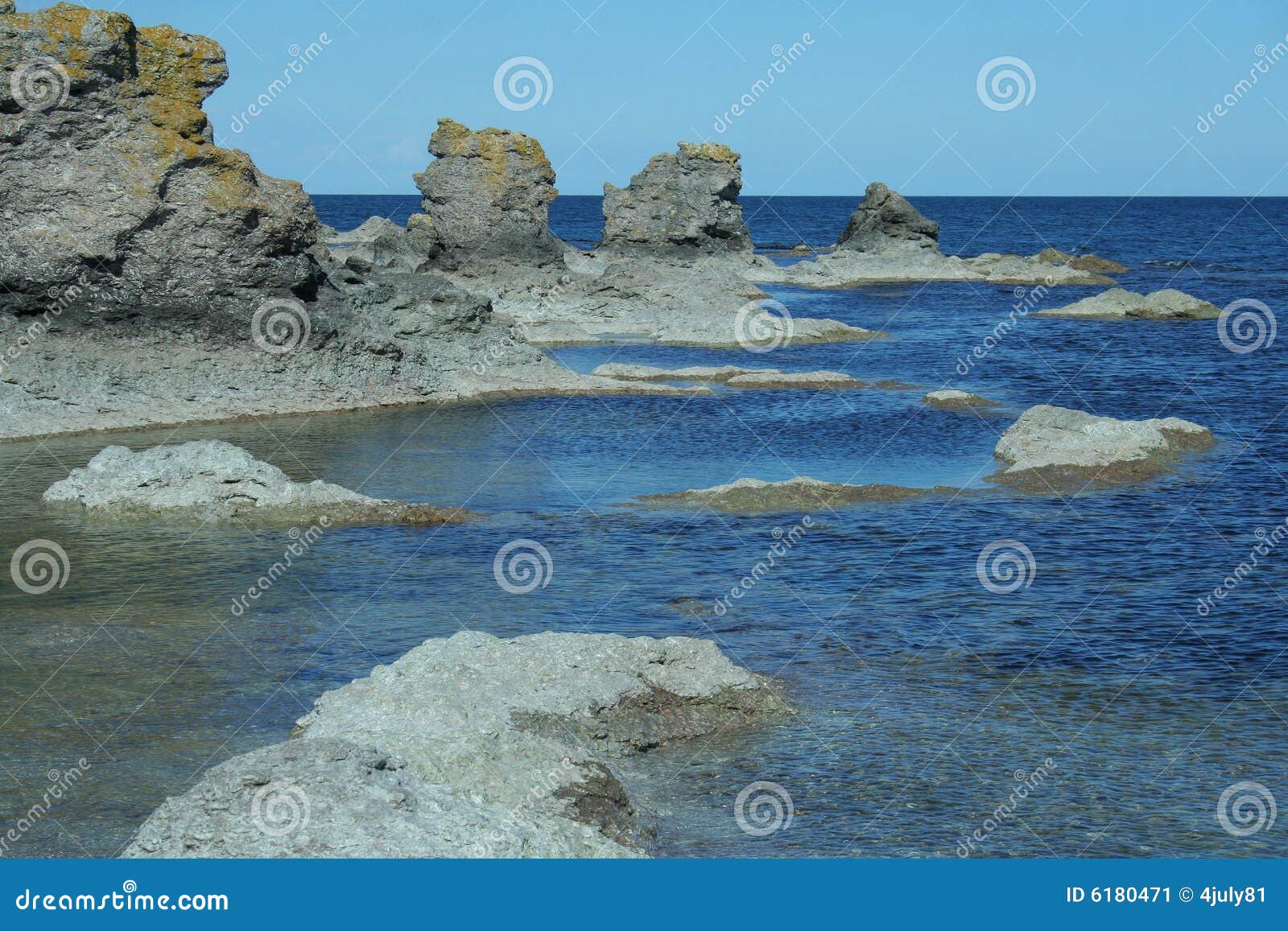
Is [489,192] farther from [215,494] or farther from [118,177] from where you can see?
[215,494]

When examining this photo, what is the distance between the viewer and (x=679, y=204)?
302 ft

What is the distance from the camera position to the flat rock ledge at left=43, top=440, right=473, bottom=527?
26.9 metres

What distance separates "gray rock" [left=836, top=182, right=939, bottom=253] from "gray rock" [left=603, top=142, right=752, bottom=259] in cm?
2043

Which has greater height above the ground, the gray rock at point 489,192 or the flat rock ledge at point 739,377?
the gray rock at point 489,192

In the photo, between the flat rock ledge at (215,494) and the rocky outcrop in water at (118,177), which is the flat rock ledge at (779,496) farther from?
the rocky outcrop in water at (118,177)

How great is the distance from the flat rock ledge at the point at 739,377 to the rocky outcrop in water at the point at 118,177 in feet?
45.4

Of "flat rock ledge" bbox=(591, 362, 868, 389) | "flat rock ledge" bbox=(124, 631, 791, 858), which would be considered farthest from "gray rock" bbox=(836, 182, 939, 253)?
"flat rock ledge" bbox=(124, 631, 791, 858)

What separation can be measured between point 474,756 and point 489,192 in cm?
Answer: 6191

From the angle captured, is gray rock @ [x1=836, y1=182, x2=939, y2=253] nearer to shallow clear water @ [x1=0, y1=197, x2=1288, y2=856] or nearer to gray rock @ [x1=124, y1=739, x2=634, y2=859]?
shallow clear water @ [x1=0, y1=197, x2=1288, y2=856]

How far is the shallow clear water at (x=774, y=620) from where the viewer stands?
1409 cm

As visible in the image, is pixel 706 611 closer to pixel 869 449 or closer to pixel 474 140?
pixel 869 449

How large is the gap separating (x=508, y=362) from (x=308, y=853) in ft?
120

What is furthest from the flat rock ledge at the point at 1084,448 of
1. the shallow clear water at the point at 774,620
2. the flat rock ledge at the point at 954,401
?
the flat rock ledge at the point at 954,401

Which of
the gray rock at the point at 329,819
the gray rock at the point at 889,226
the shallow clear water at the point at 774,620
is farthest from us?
the gray rock at the point at 889,226
